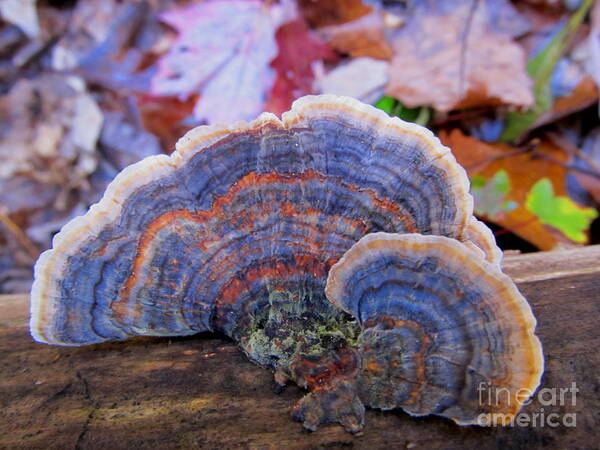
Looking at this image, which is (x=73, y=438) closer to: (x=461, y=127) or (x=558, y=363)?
(x=558, y=363)

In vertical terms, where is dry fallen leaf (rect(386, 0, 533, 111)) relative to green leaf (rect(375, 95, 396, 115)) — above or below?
above

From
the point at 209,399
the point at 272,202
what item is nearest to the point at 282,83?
the point at 272,202

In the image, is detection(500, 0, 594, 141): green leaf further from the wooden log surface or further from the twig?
the wooden log surface

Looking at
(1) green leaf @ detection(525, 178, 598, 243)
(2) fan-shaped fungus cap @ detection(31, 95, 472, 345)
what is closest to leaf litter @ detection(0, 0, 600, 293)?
(1) green leaf @ detection(525, 178, 598, 243)

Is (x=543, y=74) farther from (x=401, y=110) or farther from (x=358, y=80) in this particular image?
(x=358, y=80)

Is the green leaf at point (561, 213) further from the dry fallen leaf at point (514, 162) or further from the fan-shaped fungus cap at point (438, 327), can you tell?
the fan-shaped fungus cap at point (438, 327)

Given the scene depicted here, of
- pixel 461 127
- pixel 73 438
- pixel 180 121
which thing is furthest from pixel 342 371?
pixel 180 121
